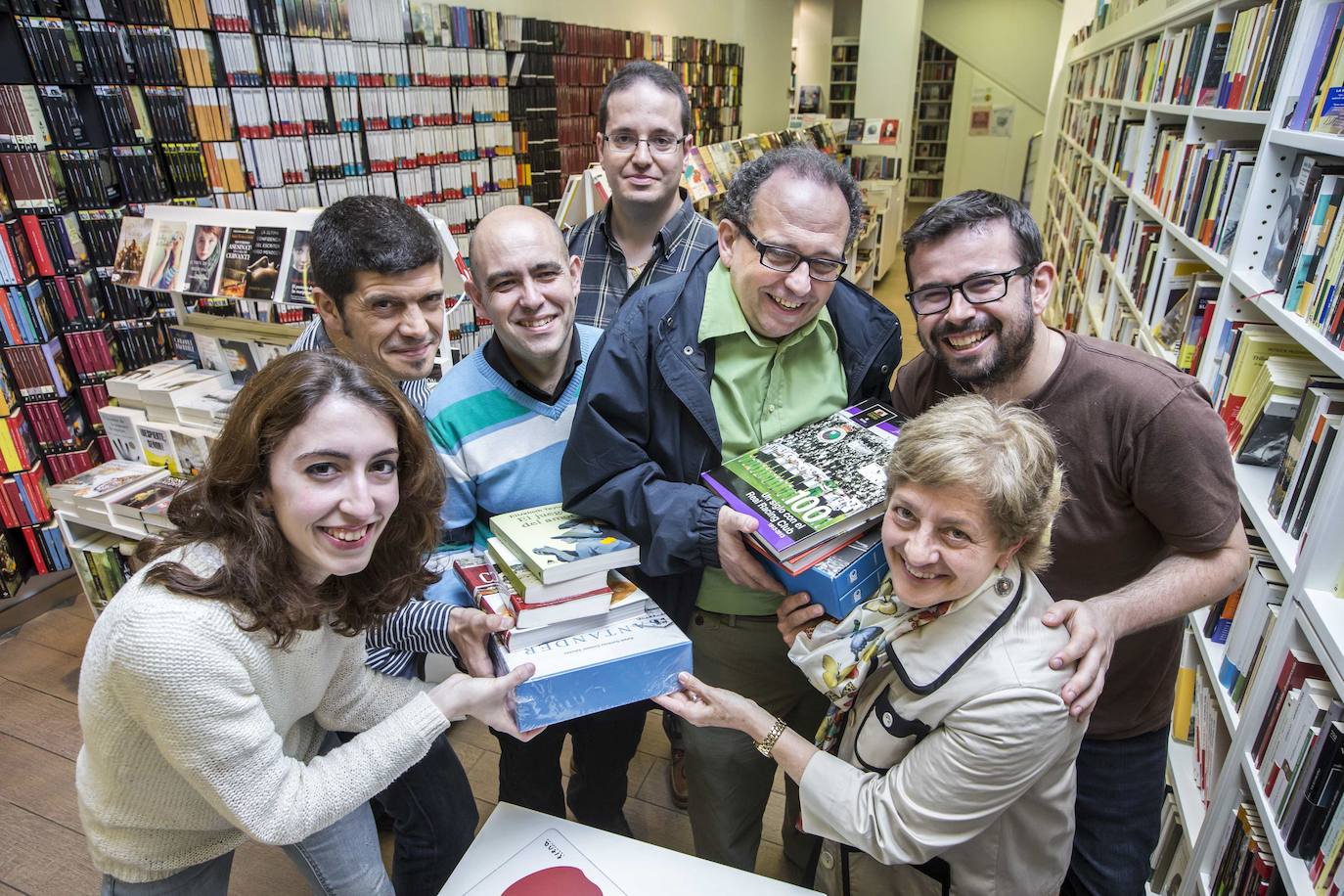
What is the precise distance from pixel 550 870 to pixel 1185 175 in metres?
2.89

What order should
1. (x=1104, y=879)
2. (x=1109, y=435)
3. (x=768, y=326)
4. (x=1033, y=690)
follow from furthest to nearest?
(x=1104, y=879), (x=768, y=326), (x=1109, y=435), (x=1033, y=690)

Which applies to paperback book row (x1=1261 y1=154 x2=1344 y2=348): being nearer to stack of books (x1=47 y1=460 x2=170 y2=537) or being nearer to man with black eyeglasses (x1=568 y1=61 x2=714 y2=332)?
man with black eyeglasses (x1=568 y1=61 x2=714 y2=332)

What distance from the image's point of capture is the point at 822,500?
4.20 feet

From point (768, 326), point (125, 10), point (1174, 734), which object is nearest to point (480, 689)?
point (768, 326)

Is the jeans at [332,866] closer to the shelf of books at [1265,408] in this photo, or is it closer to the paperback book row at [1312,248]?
the shelf of books at [1265,408]

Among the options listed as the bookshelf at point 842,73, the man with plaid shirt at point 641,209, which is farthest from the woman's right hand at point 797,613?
the bookshelf at point 842,73

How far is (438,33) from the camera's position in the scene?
16.2 ft

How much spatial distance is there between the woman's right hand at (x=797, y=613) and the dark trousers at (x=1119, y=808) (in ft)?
2.39

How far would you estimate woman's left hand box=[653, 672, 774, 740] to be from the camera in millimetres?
1356

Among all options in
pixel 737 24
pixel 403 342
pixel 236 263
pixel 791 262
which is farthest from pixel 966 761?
pixel 737 24

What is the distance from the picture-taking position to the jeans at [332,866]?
1.40 meters

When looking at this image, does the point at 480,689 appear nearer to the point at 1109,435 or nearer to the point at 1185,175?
the point at 1109,435

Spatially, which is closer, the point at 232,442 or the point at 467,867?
the point at 232,442

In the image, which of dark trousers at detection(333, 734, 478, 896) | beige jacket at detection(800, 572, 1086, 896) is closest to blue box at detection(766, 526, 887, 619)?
beige jacket at detection(800, 572, 1086, 896)
